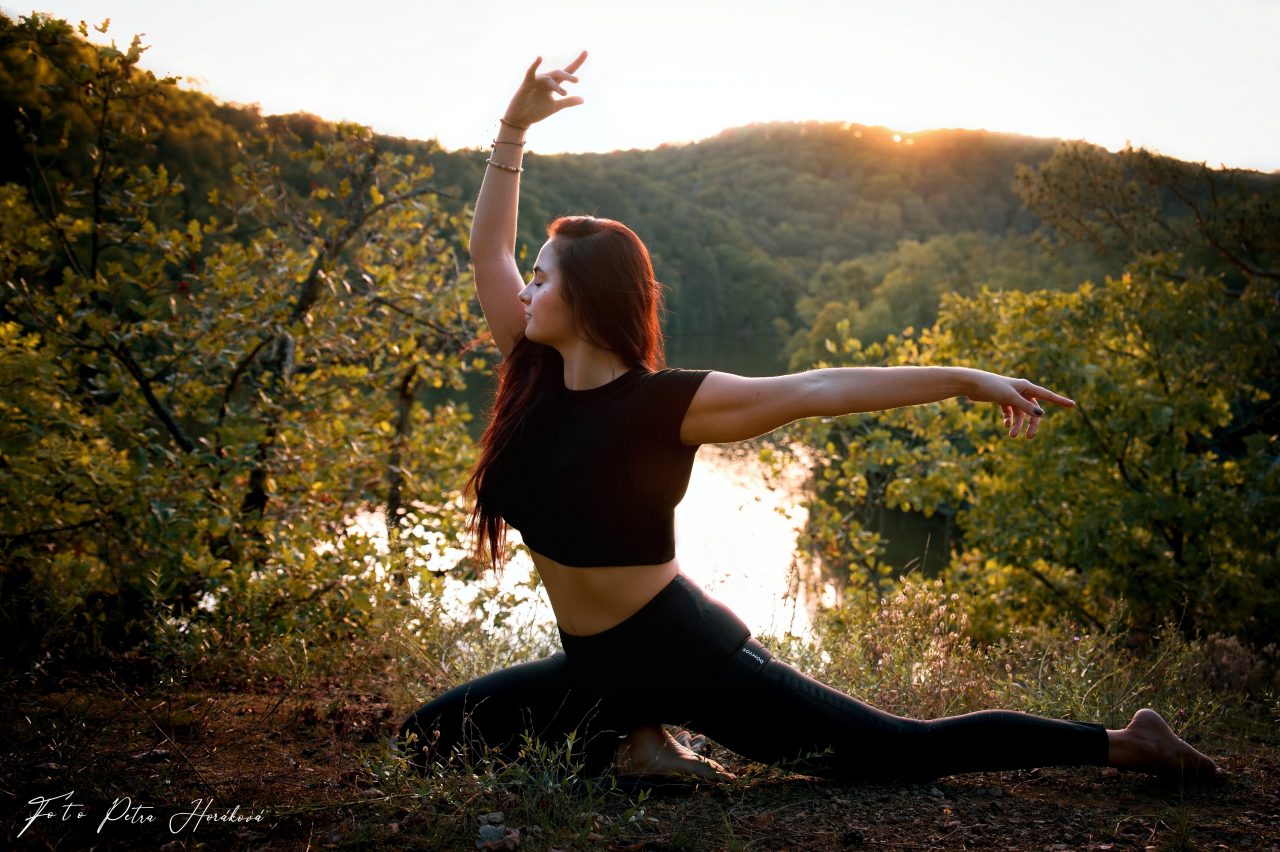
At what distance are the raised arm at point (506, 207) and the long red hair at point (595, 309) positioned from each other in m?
0.26

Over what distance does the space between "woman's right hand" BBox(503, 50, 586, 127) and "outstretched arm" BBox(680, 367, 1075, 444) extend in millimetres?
1187

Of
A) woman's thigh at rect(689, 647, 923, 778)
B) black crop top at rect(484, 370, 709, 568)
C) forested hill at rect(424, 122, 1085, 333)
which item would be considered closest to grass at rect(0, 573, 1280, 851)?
woman's thigh at rect(689, 647, 923, 778)

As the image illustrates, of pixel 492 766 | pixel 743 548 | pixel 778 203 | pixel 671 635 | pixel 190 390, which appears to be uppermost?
pixel 778 203

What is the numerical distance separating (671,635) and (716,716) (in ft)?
0.86

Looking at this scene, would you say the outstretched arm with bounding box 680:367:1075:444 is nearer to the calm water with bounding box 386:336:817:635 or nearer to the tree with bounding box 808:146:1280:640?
the calm water with bounding box 386:336:817:635

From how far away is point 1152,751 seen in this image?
266cm

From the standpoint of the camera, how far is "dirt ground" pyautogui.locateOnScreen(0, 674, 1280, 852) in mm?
2186

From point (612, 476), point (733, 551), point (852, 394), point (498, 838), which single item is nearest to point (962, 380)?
point (852, 394)

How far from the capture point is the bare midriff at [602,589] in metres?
2.55

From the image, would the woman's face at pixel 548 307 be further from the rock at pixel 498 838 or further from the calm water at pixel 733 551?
the rock at pixel 498 838

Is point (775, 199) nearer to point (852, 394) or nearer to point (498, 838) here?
point (852, 394)

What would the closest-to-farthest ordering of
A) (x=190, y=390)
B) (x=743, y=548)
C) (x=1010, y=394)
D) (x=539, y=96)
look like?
(x=1010, y=394) < (x=539, y=96) < (x=190, y=390) < (x=743, y=548)

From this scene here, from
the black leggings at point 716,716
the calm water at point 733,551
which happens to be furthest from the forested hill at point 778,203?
the black leggings at point 716,716

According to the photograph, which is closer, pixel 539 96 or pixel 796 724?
pixel 796 724
